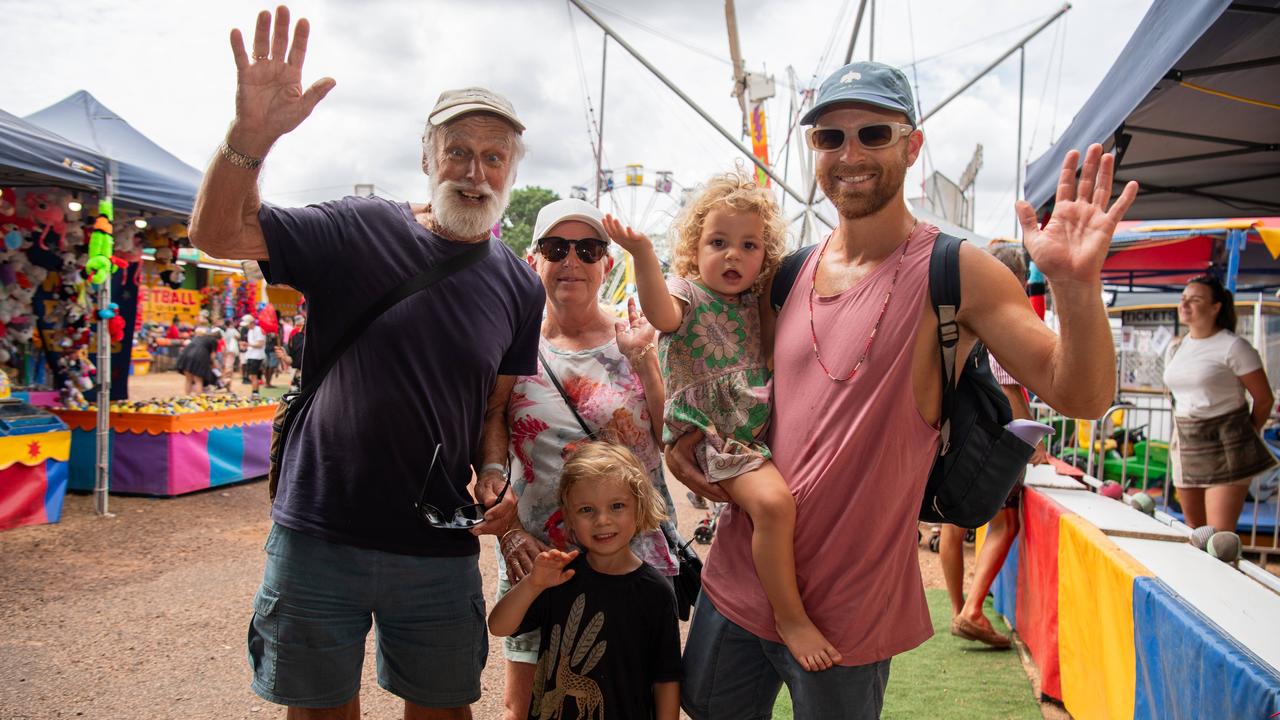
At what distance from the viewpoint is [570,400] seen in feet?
8.02

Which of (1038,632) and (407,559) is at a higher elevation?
(407,559)

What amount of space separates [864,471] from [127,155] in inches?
329

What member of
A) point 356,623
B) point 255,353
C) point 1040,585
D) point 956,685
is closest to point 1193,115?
point 1040,585

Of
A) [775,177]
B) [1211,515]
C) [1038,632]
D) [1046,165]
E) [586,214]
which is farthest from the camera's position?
[775,177]

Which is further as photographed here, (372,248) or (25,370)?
(25,370)

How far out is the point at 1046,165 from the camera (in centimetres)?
497

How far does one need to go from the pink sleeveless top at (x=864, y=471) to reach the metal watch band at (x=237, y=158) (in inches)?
53.6

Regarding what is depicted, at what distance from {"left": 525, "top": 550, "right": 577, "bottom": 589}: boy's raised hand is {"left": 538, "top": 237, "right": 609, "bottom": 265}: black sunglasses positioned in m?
0.93

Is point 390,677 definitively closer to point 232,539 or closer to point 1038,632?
point 1038,632

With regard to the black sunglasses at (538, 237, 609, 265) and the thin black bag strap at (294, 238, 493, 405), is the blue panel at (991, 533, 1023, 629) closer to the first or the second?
the black sunglasses at (538, 237, 609, 265)

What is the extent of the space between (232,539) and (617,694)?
5.32 meters

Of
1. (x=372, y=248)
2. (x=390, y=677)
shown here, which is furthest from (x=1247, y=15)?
(x=390, y=677)

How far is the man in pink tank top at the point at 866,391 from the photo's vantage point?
66.4 inches

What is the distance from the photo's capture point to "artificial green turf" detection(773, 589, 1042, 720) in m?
3.50
